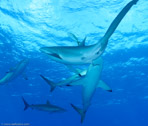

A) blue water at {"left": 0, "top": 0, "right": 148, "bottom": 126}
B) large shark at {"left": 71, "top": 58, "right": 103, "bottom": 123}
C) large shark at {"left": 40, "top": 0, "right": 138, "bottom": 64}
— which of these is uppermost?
large shark at {"left": 40, "top": 0, "right": 138, "bottom": 64}

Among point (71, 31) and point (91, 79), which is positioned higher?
point (91, 79)

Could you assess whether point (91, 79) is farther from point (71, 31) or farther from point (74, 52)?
point (71, 31)

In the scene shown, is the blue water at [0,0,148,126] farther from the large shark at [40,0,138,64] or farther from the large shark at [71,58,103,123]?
the large shark at [40,0,138,64]

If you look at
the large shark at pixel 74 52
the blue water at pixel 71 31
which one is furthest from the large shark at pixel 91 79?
the blue water at pixel 71 31

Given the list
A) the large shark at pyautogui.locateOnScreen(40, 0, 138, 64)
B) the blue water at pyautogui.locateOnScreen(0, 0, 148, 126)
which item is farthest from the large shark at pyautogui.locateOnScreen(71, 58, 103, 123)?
the blue water at pyautogui.locateOnScreen(0, 0, 148, 126)

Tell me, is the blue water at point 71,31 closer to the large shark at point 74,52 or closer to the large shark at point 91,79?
the large shark at point 91,79

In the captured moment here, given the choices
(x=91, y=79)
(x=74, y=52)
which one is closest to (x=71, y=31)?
(x=91, y=79)

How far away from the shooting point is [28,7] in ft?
46.3

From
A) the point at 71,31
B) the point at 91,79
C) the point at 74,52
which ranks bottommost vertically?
the point at 71,31

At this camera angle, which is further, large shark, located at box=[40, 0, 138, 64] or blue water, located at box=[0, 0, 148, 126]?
blue water, located at box=[0, 0, 148, 126]

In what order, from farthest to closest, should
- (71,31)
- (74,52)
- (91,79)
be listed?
(71,31)
(91,79)
(74,52)

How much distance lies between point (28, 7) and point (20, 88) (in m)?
25.7

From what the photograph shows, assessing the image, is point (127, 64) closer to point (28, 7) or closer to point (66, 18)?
point (66, 18)

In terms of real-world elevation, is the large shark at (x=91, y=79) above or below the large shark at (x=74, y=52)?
below
